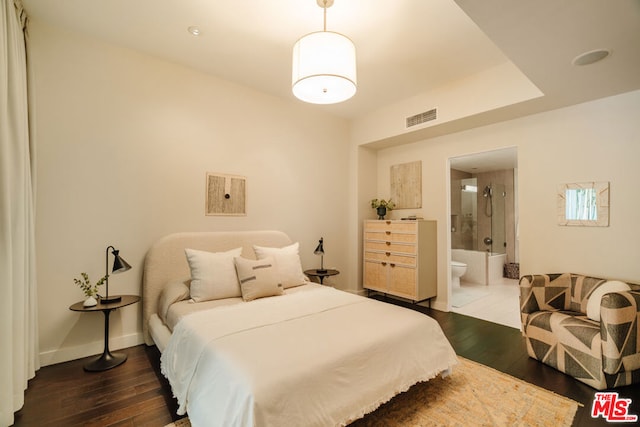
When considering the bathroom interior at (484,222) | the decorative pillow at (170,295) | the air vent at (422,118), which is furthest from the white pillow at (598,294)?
the decorative pillow at (170,295)

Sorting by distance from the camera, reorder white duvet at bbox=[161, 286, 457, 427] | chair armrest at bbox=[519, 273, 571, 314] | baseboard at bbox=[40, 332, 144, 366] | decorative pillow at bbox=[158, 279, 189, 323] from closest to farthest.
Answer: white duvet at bbox=[161, 286, 457, 427], baseboard at bbox=[40, 332, 144, 366], decorative pillow at bbox=[158, 279, 189, 323], chair armrest at bbox=[519, 273, 571, 314]

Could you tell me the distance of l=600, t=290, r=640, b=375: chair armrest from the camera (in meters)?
2.05

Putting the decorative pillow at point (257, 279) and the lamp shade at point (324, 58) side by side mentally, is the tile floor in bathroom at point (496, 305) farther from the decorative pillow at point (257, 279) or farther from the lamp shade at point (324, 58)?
the lamp shade at point (324, 58)

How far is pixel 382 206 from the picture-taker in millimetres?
4570

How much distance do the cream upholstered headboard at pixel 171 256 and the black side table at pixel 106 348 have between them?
248 mm

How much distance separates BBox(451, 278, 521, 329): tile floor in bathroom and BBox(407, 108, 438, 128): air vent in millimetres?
2593

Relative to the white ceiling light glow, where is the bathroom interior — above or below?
below

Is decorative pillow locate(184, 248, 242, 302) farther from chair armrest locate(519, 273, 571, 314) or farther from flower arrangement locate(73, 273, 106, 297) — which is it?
chair armrest locate(519, 273, 571, 314)

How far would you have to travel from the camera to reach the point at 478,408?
190cm

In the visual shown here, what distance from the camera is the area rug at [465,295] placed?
14.4 ft

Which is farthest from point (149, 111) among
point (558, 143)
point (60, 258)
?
point (558, 143)

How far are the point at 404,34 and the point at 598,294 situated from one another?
9.01ft

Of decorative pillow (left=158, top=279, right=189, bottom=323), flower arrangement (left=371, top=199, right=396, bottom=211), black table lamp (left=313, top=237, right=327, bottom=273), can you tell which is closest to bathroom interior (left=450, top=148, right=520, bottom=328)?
flower arrangement (left=371, top=199, right=396, bottom=211)

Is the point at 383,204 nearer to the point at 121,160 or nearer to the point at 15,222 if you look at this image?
the point at 121,160
